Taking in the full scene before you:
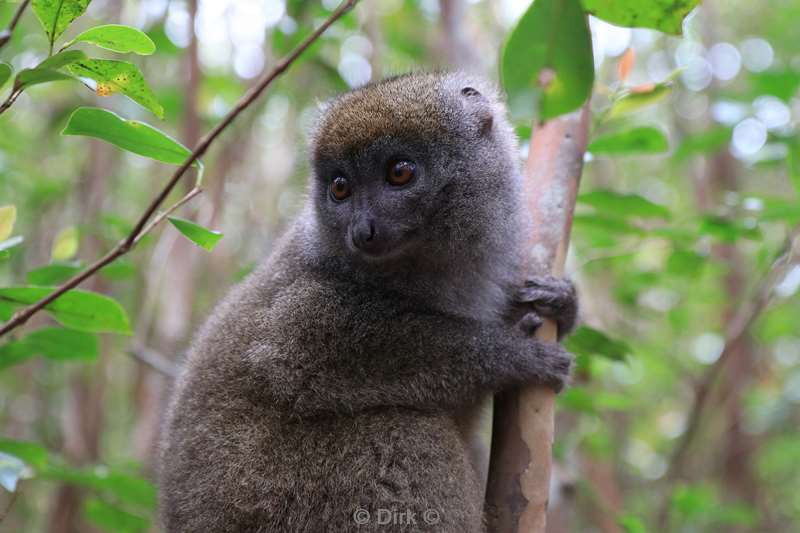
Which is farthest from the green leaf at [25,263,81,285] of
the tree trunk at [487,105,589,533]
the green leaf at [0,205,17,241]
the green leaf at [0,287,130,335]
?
the tree trunk at [487,105,589,533]

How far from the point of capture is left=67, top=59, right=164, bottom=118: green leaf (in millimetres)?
2561

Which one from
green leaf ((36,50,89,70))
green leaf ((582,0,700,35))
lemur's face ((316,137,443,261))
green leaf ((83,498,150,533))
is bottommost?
green leaf ((83,498,150,533))

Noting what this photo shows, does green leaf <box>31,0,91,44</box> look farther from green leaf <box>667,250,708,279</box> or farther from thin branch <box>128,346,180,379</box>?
green leaf <box>667,250,708,279</box>

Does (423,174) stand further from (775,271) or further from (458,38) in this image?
(458,38)

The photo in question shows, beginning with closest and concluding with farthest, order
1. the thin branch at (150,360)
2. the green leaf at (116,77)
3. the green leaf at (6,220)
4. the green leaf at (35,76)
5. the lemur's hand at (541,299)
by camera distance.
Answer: the green leaf at (35,76) → the green leaf at (116,77) → the green leaf at (6,220) → the lemur's hand at (541,299) → the thin branch at (150,360)

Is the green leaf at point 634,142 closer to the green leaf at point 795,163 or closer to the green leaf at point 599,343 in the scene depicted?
the green leaf at point 795,163

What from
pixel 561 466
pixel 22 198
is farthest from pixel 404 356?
pixel 22 198

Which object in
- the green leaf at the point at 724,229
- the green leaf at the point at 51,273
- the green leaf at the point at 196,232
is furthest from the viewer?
the green leaf at the point at 724,229

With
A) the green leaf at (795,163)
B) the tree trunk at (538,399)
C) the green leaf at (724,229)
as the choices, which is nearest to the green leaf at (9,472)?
the tree trunk at (538,399)

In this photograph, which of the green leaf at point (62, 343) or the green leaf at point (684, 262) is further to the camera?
the green leaf at point (684, 262)

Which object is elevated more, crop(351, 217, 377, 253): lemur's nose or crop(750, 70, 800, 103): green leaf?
crop(750, 70, 800, 103): green leaf

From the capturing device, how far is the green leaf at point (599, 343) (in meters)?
4.43

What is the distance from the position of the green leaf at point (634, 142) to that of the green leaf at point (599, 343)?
1.08 m

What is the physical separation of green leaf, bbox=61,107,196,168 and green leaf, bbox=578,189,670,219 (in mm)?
2527
